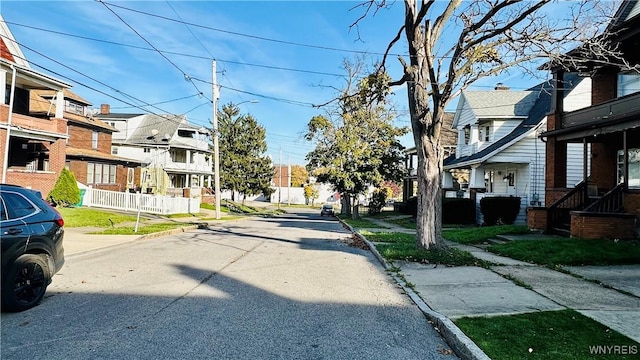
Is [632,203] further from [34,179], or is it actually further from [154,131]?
[154,131]

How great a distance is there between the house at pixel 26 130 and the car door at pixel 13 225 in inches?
667

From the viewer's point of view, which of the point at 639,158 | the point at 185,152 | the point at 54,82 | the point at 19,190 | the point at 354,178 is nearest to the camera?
the point at 19,190

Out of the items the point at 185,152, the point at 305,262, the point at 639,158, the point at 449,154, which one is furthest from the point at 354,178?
the point at 185,152

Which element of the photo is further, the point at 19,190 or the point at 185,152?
the point at 185,152

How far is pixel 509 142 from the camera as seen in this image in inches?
891

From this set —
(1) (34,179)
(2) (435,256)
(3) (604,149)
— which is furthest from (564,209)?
(1) (34,179)

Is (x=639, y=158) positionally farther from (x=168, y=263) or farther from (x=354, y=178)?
(x=354, y=178)

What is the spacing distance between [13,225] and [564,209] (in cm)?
1637

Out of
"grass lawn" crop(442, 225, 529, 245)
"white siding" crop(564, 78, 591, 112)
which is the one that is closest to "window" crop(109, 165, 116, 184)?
"grass lawn" crop(442, 225, 529, 245)

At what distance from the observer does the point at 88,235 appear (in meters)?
15.4

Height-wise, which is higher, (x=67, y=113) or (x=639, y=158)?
(x=67, y=113)

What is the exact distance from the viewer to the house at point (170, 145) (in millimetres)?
48625

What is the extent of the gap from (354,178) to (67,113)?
2305 cm

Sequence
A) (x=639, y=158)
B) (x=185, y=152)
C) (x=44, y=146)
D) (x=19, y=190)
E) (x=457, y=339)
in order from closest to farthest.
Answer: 1. (x=457, y=339)
2. (x=19, y=190)
3. (x=639, y=158)
4. (x=44, y=146)
5. (x=185, y=152)
